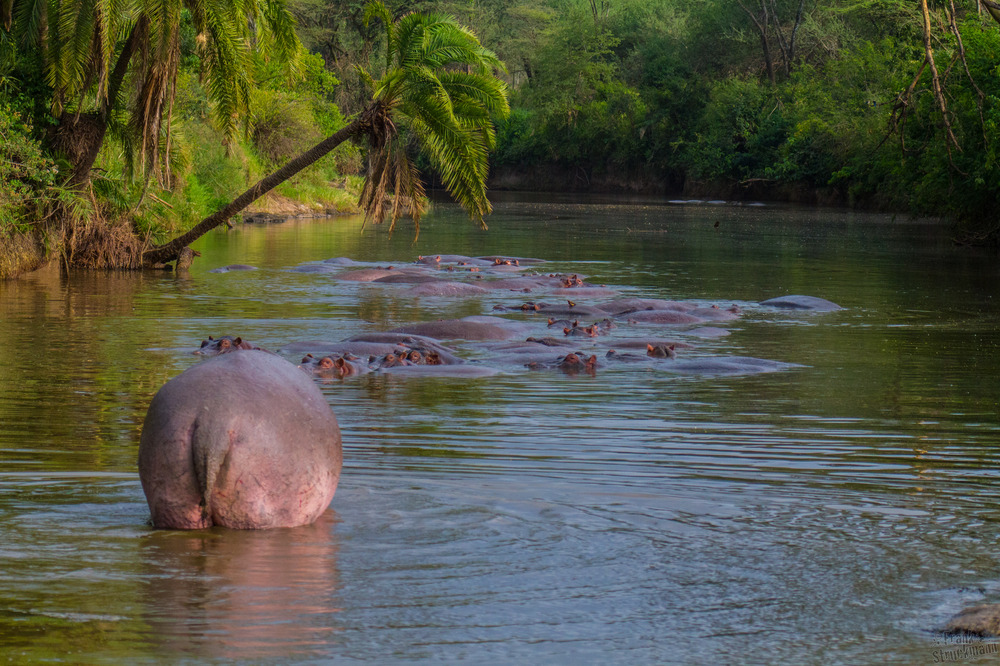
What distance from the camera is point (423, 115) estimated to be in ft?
68.2

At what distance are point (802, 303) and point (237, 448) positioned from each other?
1516cm

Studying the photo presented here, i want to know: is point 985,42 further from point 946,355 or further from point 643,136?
point 643,136

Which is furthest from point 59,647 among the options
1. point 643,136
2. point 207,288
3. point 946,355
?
point 643,136

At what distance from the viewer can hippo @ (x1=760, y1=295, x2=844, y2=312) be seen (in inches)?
768

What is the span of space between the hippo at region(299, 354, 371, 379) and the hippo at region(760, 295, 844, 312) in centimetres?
896

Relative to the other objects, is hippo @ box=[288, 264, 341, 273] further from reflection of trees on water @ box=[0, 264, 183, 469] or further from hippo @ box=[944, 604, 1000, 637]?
hippo @ box=[944, 604, 1000, 637]

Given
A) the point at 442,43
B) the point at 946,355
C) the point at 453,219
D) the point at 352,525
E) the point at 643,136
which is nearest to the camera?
the point at 352,525

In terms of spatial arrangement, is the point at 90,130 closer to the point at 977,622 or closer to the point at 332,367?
the point at 332,367

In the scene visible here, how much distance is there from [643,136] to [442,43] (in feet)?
175

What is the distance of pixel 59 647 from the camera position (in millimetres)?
4855

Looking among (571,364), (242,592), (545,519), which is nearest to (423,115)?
(571,364)

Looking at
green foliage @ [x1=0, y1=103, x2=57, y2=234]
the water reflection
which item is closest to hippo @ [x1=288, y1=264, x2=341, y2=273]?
green foliage @ [x1=0, y1=103, x2=57, y2=234]

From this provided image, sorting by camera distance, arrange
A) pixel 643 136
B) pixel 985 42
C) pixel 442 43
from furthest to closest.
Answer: pixel 643 136 < pixel 985 42 < pixel 442 43

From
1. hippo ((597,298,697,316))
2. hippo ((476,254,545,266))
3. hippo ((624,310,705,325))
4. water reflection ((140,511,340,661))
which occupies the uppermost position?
hippo ((476,254,545,266))
